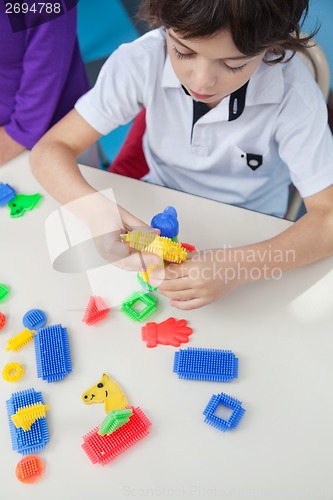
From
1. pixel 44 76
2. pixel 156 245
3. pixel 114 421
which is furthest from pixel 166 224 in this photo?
pixel 44 76

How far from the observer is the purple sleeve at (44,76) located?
2.90ft

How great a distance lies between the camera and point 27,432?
1.93 ft

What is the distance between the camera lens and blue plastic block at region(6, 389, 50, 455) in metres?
0.58

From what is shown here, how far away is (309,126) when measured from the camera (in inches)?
30.7

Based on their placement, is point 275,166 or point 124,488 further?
point 275,166

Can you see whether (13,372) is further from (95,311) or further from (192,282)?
(192,282)

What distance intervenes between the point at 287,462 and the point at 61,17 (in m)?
0.77

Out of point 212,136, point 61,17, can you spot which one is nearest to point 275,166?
point 212,136

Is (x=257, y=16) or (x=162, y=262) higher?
(x=257, y=16)

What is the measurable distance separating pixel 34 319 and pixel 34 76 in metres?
0.49

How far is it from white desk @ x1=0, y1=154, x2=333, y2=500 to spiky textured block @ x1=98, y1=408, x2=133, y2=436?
0.03 meters

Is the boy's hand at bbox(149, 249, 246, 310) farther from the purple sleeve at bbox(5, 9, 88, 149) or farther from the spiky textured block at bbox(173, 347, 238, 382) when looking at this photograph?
the purple sleeve at bbox(5, 9, 88, 149)

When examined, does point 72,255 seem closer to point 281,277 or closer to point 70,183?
point 70,183
